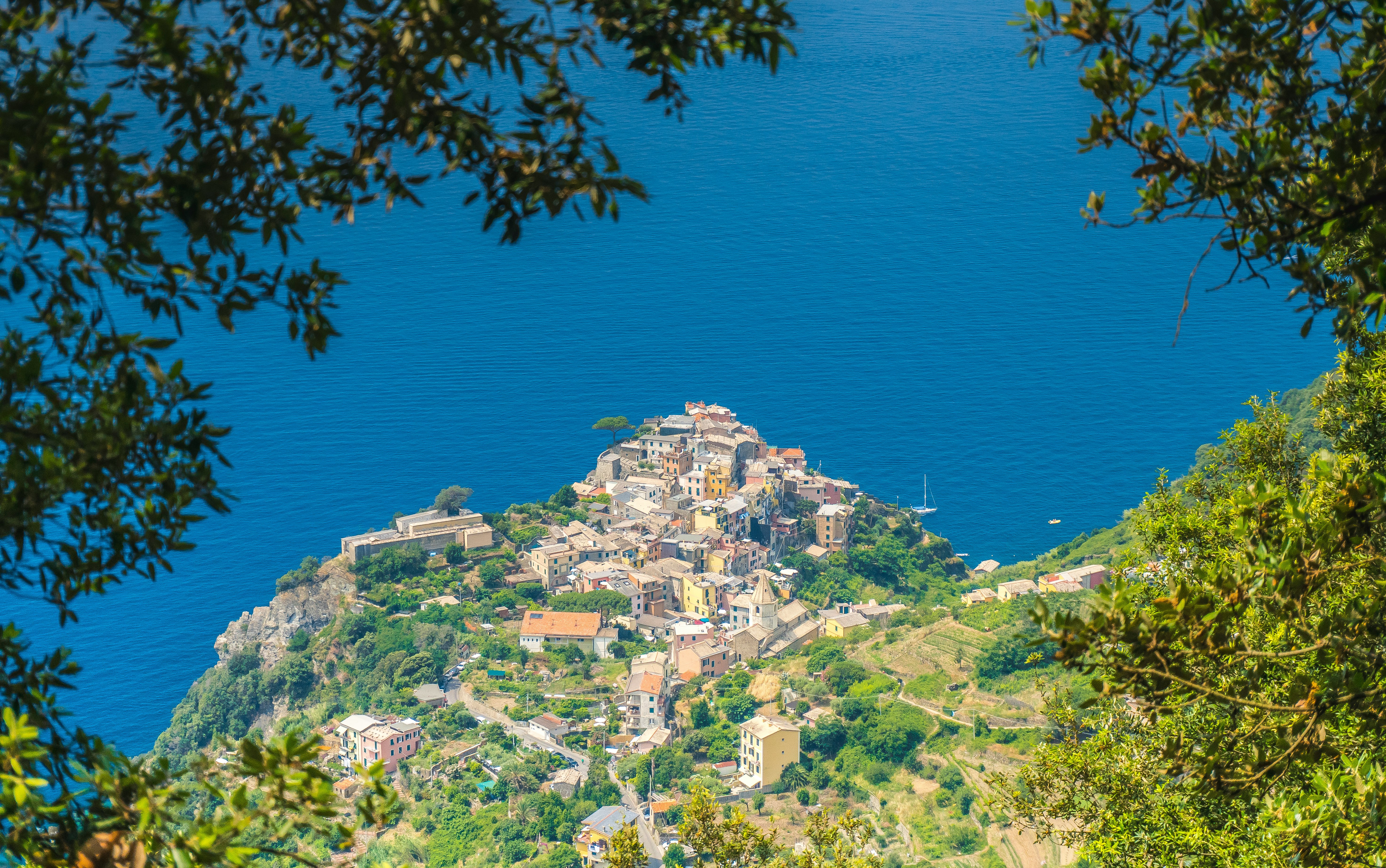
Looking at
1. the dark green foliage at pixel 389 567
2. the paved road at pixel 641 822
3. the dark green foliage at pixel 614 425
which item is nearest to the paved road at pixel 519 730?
the paved road at pixel 641 822

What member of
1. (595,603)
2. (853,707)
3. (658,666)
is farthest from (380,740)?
(853,707)

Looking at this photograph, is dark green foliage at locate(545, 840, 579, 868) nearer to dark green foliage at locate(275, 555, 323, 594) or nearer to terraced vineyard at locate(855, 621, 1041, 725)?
terraced vineyard at locate(855, 621, 1041, 725)

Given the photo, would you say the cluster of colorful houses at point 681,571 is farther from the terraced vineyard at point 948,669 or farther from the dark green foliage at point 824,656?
the terraced vineyard at point 948,669

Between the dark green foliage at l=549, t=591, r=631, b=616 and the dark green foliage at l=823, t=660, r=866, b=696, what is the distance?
→ 27.3 ft

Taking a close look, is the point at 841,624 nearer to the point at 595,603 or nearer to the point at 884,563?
the point at 884,563

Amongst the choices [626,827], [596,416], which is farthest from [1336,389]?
[596,416]

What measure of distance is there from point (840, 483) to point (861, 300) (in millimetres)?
25700

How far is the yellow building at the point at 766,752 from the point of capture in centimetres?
2972

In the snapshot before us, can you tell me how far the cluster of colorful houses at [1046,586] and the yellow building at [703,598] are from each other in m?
8.88

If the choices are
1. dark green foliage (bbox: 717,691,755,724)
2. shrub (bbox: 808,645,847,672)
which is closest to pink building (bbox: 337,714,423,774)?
dark green foliage (bbox: 717,691,755,724)

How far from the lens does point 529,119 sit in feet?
10.3

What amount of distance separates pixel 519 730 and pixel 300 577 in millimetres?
13632

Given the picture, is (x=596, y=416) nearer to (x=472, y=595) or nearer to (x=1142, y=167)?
(x=472, y=595)

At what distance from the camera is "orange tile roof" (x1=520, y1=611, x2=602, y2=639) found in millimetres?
37906
